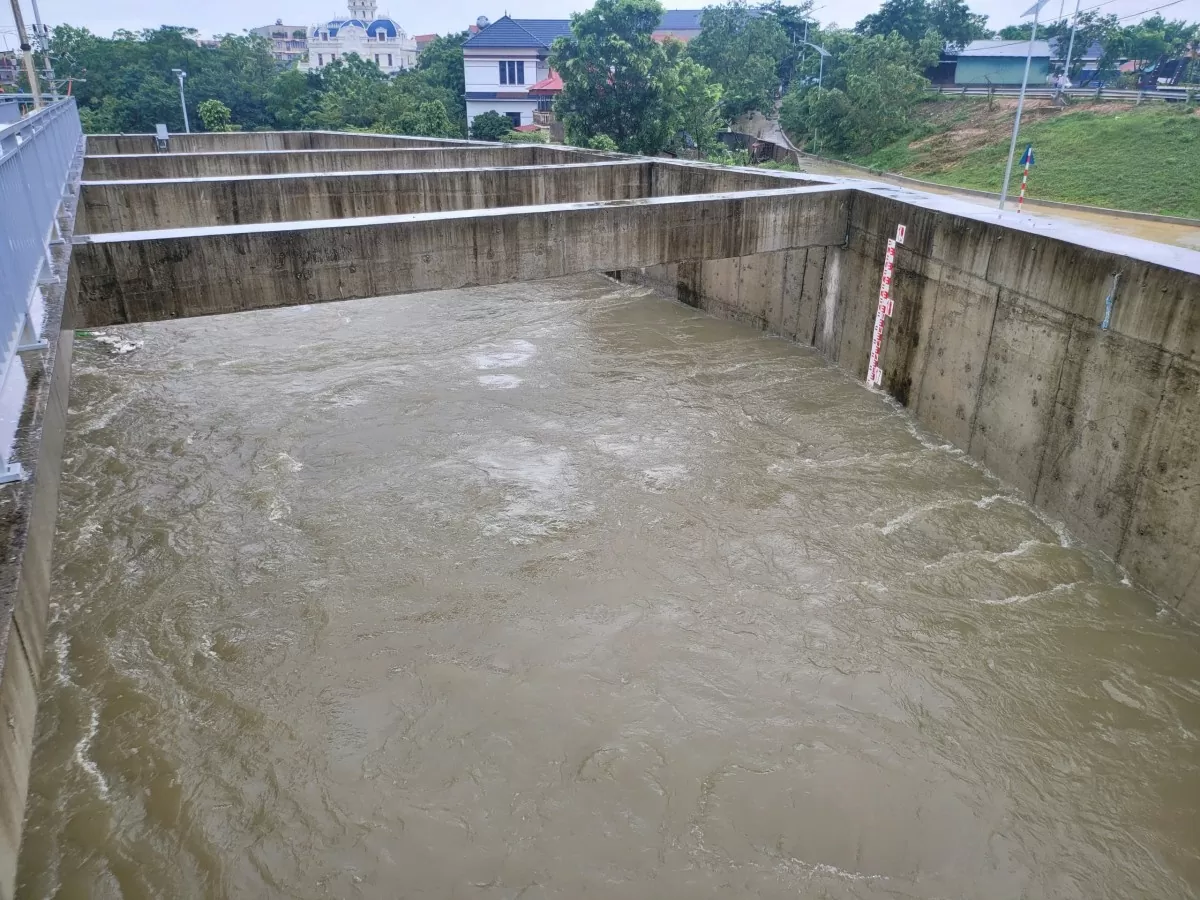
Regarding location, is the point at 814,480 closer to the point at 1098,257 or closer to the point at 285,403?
the point at 1098,257

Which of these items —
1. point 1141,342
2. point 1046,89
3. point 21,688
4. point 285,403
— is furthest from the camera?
Result: point 1046,89

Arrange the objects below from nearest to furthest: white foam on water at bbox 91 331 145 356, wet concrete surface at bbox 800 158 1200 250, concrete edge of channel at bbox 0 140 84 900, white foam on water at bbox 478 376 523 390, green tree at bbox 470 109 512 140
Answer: concrete edge of channel at bbox 0 140 84 900, white foam on water at bbox 478 376 523 390, white foam on water at bbox 91 331 145 356, wet concrete surface at bbox 800 158 1200 250, green tree at bbox 470 109 512 140

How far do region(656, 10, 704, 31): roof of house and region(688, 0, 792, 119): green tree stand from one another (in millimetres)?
30603

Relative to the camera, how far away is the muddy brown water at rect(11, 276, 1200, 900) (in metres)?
5.59

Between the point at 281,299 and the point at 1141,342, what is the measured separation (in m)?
9.64

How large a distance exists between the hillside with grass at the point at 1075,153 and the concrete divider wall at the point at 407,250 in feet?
67.4

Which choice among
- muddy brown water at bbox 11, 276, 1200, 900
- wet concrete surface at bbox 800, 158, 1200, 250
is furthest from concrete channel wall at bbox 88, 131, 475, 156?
muddy brown water at bbox 11, 276, 1200, 900

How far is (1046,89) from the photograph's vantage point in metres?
45.6

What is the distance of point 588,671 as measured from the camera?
723 cm

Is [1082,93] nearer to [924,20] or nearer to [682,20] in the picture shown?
[924,20]

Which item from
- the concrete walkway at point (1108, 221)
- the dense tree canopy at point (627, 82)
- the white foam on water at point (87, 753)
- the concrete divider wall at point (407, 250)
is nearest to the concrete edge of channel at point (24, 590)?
the white foam on water at point (87, 753)

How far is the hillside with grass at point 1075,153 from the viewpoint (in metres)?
28.0

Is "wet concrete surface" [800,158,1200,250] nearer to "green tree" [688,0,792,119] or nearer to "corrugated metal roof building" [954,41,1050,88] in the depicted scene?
"green tree" [688,0,792,119]

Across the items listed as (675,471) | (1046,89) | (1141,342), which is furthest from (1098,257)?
A: (1046,89)
